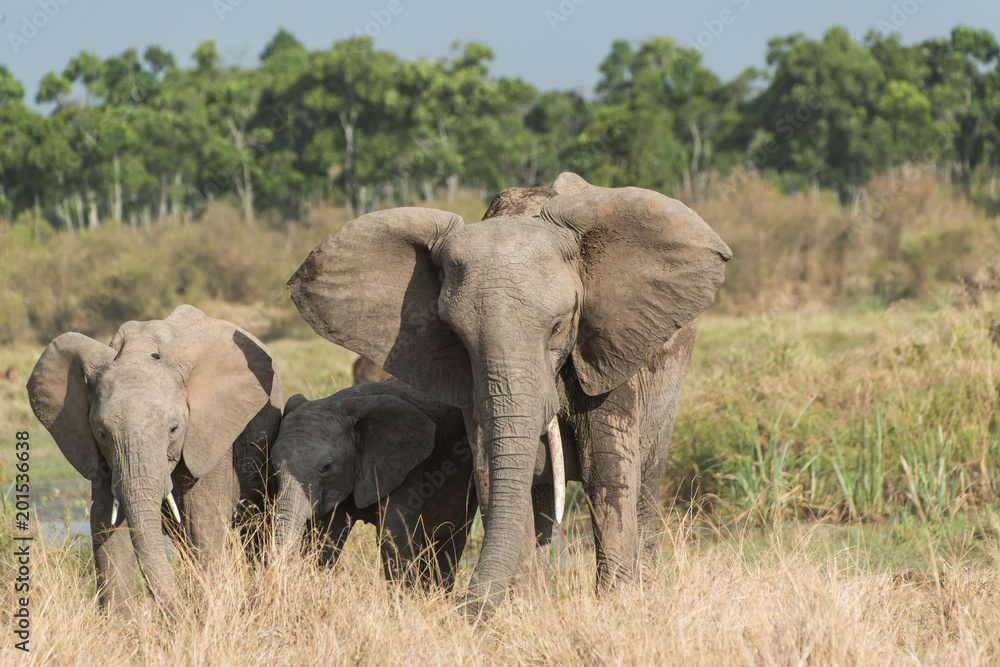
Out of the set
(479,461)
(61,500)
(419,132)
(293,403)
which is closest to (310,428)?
(293,403)

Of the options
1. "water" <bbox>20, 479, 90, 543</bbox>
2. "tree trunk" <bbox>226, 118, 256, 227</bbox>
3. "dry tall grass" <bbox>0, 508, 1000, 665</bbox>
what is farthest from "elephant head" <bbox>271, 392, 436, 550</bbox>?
"tree trunk" <bbox>226, 118, 256, 227</bbox>

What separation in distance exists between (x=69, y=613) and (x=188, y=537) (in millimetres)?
615

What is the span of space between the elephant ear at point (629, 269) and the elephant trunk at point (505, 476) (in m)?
0.38

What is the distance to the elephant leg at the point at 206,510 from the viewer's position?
481 centimetres

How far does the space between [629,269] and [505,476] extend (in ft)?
3.26

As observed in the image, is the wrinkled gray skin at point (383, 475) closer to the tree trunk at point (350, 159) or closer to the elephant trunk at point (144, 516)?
the elephant trunk at point (144, 516)

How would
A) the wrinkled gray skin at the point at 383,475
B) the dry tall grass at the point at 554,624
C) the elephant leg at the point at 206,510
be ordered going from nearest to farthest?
the dry tall grass at the point at 554,624
the elephant leg at the point at 206,510
the wrinkled gray skin at the point at 383,475

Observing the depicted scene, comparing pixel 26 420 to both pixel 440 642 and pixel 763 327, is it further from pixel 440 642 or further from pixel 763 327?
pixel 440 642

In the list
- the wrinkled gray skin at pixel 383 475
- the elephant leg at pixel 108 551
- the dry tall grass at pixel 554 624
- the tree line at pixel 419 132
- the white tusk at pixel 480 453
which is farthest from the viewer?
the tree line at pixel 419 132

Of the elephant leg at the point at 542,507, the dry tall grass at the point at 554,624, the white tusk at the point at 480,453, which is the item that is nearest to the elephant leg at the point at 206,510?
the dry tall grass at the point at 554,624

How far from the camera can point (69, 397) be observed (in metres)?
4.72

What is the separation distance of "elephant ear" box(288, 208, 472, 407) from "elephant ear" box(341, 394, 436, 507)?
774 millimetres

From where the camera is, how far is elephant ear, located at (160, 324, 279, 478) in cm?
473

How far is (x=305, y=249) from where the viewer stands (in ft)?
90.8
